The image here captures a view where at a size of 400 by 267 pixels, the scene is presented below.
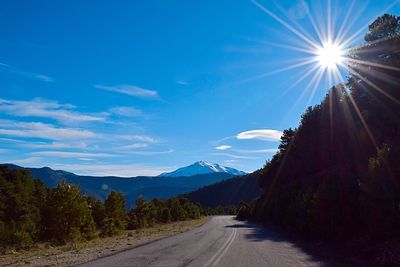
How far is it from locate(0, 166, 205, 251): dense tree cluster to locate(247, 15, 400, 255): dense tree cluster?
1804 centimetres

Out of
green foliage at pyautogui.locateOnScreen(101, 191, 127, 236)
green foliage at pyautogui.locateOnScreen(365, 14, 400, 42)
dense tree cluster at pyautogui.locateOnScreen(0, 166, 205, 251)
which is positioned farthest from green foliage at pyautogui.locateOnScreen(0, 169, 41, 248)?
green foliage at pyautogui.locateOnScreen(365, 14, 400, 42)

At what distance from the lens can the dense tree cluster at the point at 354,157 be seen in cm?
1658

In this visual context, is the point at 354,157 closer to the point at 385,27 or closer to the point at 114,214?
the point at 385,27

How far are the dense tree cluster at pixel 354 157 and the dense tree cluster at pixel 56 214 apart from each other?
710 inches

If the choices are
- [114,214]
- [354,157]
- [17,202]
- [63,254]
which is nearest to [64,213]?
[63,254]

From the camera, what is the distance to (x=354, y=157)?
149ft

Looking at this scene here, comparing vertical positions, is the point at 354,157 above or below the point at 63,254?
above

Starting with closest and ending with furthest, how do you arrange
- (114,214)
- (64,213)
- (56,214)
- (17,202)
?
(56,214) → (64,213) → (114,214) → (17,202)

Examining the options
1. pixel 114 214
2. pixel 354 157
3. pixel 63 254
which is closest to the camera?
pixel 63 254

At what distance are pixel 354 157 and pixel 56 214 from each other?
30176 mm

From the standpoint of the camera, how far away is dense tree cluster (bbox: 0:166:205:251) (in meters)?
34.4

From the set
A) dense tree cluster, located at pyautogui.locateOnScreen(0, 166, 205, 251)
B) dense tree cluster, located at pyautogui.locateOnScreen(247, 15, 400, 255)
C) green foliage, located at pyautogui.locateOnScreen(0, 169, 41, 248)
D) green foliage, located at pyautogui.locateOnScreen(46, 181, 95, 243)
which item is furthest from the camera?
green foliage, located at pyautogui.locateOnScreen(0, 169, 41, 248)

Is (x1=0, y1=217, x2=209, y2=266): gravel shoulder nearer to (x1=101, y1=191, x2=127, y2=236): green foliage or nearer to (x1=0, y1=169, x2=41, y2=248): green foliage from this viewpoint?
(x1=101, y1=191, x2=127, y2=236): green foliage

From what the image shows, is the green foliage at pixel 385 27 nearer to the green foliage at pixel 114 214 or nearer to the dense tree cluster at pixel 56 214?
the dense tree cluster at pixel 56 214
